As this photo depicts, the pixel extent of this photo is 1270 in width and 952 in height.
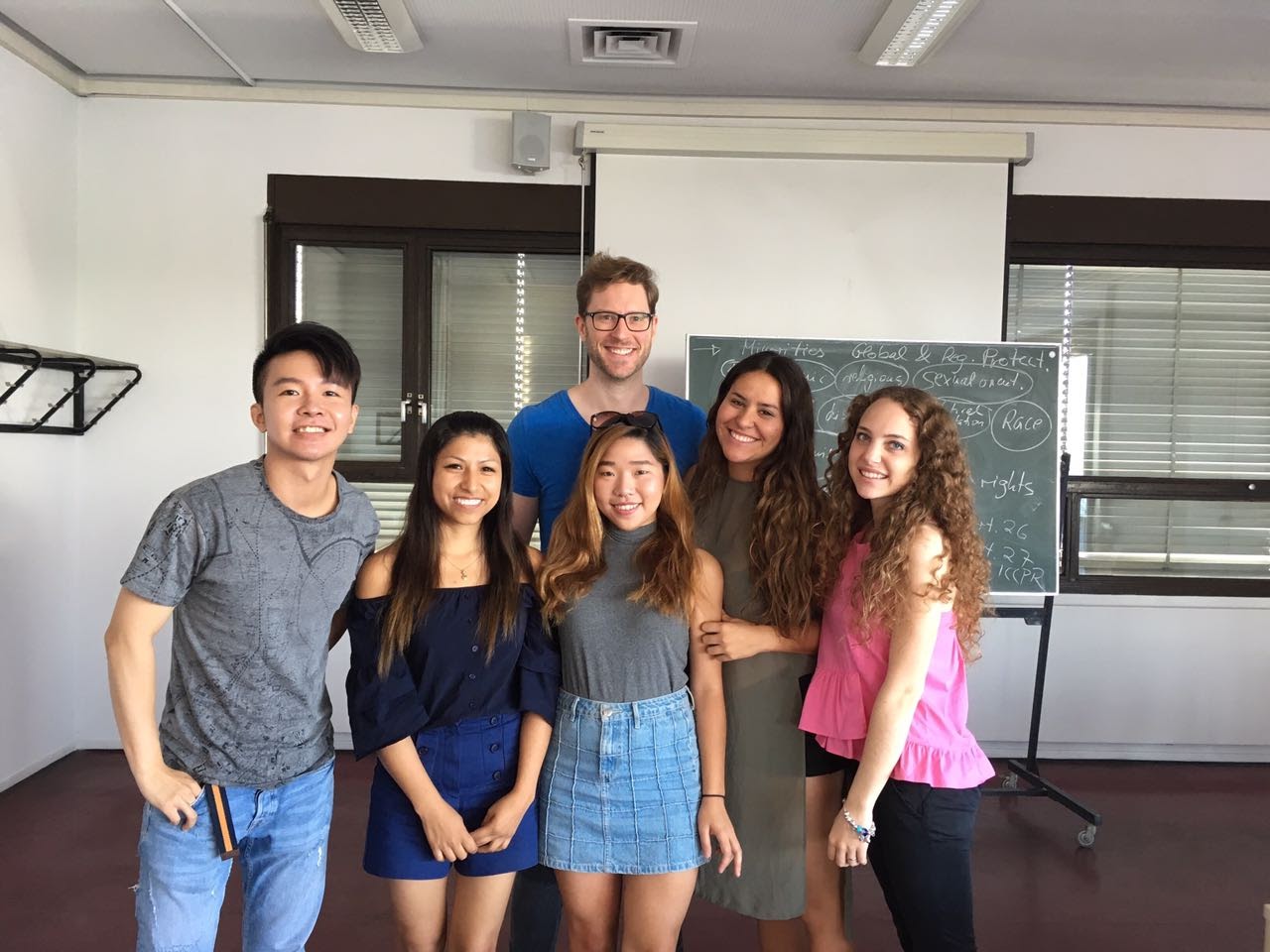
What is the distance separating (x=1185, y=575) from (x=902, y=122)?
245 centimetres

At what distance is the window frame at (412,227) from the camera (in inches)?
155

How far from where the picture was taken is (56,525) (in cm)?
379

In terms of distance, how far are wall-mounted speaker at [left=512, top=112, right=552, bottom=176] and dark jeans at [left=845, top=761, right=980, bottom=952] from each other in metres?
3.07

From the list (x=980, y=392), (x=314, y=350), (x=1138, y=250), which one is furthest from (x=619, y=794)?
(x=1138, y=250)

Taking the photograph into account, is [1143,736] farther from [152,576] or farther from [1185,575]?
[152,576]

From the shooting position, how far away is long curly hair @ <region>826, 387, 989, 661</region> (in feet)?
5.39

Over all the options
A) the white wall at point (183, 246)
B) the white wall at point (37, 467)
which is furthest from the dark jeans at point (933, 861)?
the white wall at point (37, 467)

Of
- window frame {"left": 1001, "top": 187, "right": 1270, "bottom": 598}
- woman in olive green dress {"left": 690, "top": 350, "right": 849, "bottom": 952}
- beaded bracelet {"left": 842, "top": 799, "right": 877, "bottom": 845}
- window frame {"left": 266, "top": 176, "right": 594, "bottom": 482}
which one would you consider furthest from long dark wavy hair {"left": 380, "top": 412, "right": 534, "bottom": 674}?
window frame {"left": 1001, "top": 187, "right": 1270, "bottom": 598}

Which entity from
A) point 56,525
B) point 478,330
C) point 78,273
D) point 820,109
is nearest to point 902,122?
point 820,109

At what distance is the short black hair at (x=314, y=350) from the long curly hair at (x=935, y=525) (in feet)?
3.11

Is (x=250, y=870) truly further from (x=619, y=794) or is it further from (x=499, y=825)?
(x=619, y=794)

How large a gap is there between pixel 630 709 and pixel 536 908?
576 millimetres

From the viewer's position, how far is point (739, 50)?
346 centimetres

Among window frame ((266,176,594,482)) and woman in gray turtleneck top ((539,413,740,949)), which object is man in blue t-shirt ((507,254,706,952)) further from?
window frame ((266,176,594,482))
